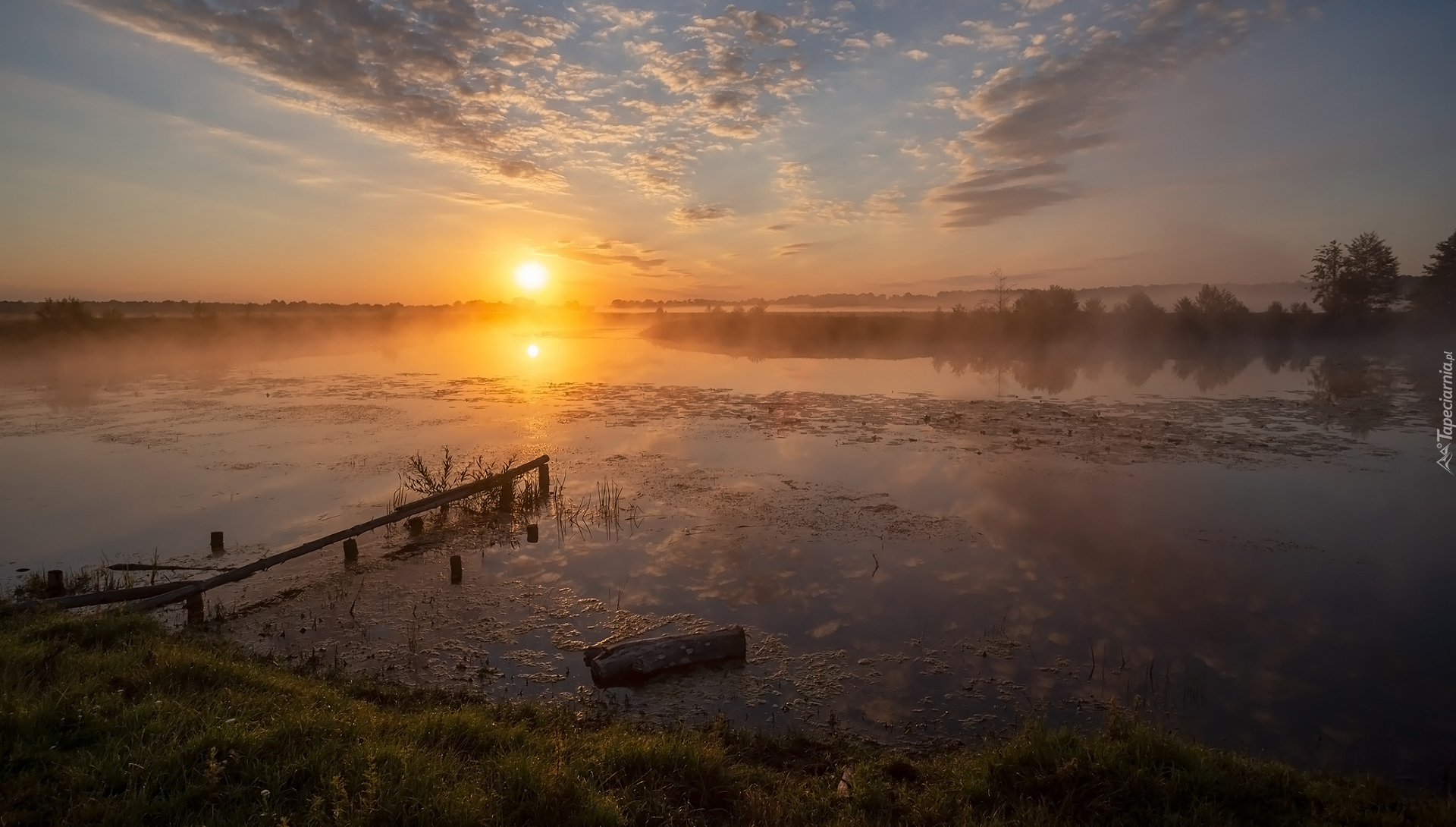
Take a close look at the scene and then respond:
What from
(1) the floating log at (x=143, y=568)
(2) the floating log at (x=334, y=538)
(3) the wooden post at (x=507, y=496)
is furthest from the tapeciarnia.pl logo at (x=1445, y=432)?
(1) the floating log at (x=143, y=568)

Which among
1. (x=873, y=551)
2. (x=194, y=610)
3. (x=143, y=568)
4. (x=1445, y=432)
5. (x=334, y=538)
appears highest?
(x=1445, y=432)

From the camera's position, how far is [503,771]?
549 centimetres

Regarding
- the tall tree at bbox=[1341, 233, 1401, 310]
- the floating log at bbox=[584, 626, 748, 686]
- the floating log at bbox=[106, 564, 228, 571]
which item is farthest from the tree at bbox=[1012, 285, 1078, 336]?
the floating log at bbox=[106, 564, 228, 571]

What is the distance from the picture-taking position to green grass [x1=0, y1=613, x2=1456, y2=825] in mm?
4816

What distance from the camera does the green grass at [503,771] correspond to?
4.82 meters

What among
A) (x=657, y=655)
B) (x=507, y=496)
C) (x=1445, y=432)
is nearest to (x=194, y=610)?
(x=507, y=496)

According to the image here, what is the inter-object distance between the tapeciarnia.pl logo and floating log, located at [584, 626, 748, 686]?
2151cm

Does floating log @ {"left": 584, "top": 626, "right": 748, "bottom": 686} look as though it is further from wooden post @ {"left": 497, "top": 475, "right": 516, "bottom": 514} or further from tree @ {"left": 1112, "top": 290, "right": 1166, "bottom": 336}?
tree @ {"left": 1112, "top": 290, "right": 1166, "bottom": 336}

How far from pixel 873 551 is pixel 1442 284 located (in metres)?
67.0

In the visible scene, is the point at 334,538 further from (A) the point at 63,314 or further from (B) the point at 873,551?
(A) the point at 63,314

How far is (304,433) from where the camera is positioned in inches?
948

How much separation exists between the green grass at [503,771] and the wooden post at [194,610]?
9.92 ft

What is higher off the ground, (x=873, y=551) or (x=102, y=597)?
(x=102, y=597)

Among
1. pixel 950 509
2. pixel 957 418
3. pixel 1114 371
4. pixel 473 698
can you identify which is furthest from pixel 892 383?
pixel 473 698
